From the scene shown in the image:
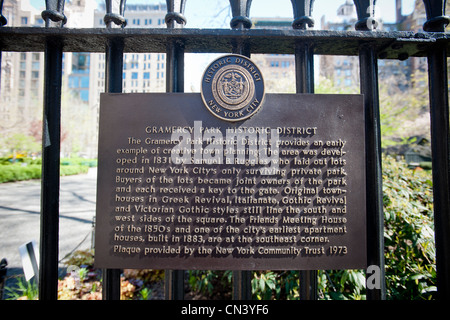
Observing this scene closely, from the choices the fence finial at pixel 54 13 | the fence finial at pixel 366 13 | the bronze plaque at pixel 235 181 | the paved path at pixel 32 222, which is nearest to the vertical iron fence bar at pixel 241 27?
the bronze plaque at pixel 235 181

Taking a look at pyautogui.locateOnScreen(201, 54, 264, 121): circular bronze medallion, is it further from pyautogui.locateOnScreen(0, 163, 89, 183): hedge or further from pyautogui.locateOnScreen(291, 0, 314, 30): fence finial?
pyautogui.locateOnScreen(0, 163, 89, 183): hedge

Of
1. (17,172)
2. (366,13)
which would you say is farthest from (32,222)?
(17,172)

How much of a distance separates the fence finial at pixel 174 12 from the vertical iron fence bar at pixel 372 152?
164 centimetres

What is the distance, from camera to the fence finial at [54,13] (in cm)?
207

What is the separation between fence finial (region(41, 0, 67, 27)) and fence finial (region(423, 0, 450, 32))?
3.35 m

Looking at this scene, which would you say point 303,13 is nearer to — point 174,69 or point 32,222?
point 174,69

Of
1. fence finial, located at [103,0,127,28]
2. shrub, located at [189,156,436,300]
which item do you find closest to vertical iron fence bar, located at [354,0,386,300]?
shrub, located at [189,156,436,300]

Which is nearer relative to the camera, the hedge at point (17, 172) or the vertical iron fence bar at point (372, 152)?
the vertical iron fence bar at point (372, 152)

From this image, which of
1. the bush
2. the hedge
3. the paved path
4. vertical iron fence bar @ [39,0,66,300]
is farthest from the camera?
the hedge

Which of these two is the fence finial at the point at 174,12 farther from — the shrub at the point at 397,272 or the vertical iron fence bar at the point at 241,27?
the shrub at the point at 397,272

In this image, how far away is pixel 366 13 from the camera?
7.05 ft

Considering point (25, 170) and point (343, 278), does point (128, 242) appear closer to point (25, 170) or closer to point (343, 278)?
point (343, 278)

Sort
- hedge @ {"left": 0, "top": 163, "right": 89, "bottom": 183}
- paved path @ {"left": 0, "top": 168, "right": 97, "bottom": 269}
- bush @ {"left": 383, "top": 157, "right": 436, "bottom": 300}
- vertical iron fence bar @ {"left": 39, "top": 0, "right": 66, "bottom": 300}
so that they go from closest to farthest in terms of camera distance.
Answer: vertical iron fence bar @ {"left": 39, "top": 0, "right": 66, "bottom": 300}, bush @ {"left": 383, "top": 157, "right": 436, "bottom": 300}, paved path @ {"left": 0, "top": 168, "right": 97, "bottom": 269}, hedge @ {"left": 0, "top": 163, "right": 89, "bottom": 183}

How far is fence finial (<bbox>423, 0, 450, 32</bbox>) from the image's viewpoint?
82.2 inches
